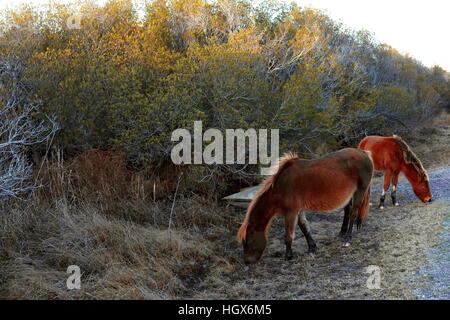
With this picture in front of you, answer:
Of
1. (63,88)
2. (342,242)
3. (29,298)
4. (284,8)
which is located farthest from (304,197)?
(284,8)

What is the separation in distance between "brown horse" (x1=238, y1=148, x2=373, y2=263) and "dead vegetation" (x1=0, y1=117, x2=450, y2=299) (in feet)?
1.38

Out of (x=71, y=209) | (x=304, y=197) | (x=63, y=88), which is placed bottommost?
(x=71, y=209)

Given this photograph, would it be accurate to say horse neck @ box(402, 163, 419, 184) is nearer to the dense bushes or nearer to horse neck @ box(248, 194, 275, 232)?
the dense bushes

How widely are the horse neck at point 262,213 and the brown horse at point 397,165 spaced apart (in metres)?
3.87

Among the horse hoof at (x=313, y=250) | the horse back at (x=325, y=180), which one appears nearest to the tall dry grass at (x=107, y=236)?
the horse hoof at (x=313, y=250)

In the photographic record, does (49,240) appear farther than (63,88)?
No

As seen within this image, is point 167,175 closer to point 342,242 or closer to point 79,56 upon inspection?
point 79,56

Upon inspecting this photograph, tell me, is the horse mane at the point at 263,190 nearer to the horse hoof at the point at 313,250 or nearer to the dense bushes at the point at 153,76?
the horse hoof at the point at 313,250

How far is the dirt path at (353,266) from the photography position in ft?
14.3

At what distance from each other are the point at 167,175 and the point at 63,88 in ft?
8.85

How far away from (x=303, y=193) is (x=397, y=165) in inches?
149

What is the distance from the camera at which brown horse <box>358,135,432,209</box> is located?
8023 millimetres

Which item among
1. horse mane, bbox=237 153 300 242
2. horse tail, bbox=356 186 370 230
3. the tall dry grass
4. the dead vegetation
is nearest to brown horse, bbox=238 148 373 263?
horse mane, bbox=237 153 300 242

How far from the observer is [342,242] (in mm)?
6141
